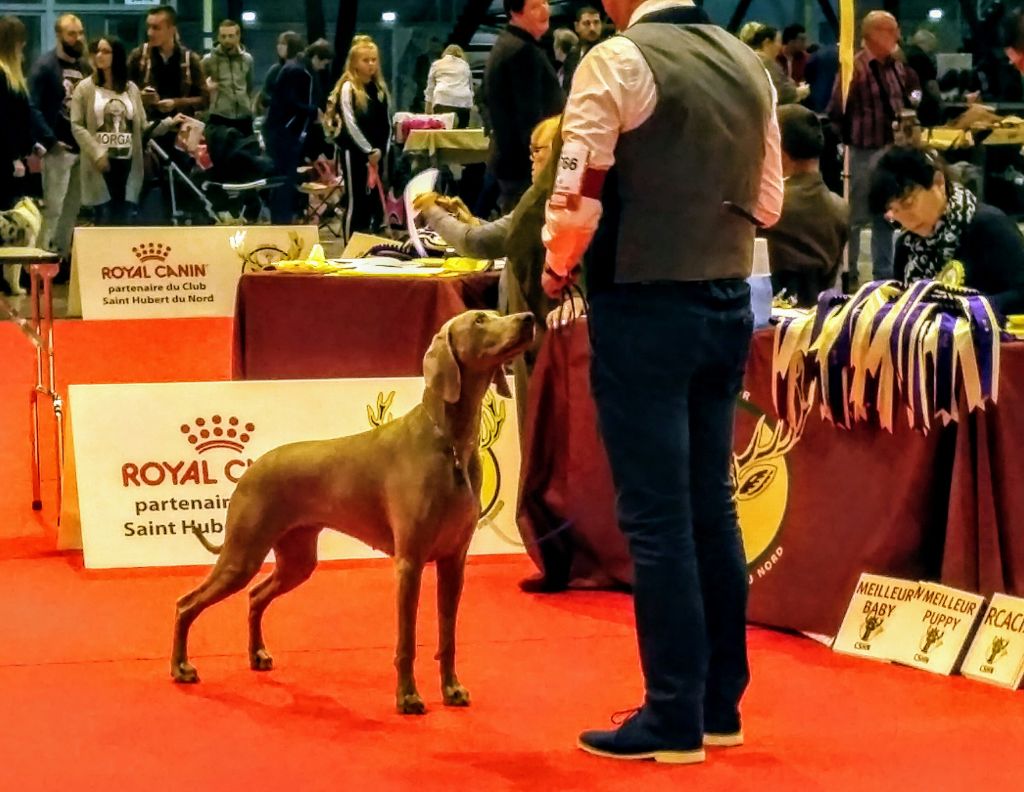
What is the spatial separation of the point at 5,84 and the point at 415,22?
942 centimetres

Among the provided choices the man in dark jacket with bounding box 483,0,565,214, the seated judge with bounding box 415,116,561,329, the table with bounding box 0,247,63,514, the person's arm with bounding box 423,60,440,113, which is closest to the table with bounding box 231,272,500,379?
the man in dark jacket with bounding box 483,0,565,214

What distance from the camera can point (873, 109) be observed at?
9.17 m

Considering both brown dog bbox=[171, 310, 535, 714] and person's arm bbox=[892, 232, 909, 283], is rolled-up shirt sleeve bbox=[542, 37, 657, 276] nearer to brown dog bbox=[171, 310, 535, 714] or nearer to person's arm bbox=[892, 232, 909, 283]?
brown dog bbox=[171, 310, 535, 714]

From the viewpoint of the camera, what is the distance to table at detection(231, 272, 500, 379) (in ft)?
19.9

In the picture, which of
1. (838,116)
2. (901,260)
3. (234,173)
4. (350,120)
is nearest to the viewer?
(901,260)

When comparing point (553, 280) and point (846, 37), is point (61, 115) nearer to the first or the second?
point (846, 37)

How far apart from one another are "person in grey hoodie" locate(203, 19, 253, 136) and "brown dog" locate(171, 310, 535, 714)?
31.2 feet

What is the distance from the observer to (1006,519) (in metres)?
3.75

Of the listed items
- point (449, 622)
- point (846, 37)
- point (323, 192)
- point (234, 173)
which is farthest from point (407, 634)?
point (323, 192)

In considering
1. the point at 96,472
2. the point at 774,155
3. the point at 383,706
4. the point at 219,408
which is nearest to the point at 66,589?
the point at 96,472

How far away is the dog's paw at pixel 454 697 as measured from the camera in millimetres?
3525

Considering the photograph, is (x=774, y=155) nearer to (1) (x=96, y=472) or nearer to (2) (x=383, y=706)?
(2) (x=383, y=706)

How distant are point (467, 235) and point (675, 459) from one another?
1259mm

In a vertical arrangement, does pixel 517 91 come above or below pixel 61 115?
above
